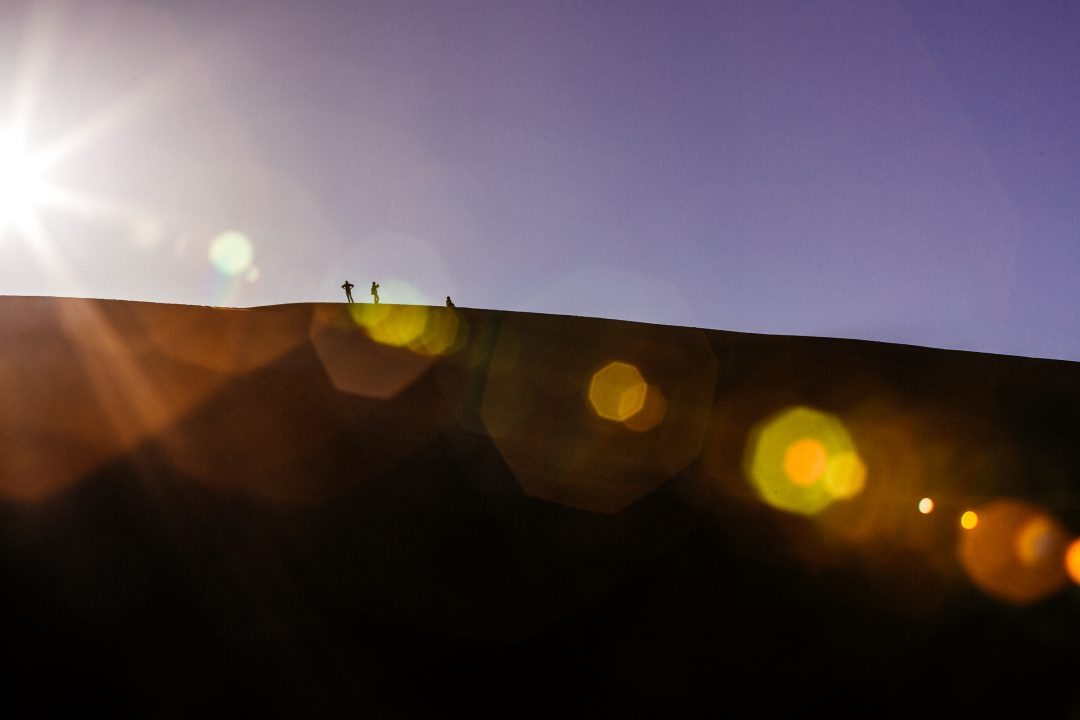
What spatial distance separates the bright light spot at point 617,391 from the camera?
23.3ft

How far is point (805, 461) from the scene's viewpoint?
21.9 ft

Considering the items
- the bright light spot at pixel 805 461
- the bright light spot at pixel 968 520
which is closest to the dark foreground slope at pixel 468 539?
the bright light spot at pixel 968 520

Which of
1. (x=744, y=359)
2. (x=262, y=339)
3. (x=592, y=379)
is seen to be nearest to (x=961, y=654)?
(x=744, y=359)

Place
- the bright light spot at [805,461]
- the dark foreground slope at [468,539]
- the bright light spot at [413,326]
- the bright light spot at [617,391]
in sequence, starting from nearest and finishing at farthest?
the dark foreground slope at [468,539], the bright light spot at [805,461], the bright light spot at [617,391], the bright light spot at [413,326]

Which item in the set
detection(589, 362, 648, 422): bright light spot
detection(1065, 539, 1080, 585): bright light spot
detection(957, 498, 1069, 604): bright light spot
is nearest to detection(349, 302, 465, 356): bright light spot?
detection(589, 362, 648, 422): bright light spot

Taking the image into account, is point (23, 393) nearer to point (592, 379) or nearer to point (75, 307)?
point (75, 307)

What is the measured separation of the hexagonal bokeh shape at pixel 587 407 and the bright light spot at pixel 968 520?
2467 mm

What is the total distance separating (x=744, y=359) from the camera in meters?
7.78

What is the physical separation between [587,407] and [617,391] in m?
0.46

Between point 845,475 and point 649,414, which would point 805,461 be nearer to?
point 845,475

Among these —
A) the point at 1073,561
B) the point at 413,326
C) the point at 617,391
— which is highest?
the point at 413,326

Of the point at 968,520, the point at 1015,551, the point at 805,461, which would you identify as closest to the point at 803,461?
the point at 805,461

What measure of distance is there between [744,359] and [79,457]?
6.50 meters

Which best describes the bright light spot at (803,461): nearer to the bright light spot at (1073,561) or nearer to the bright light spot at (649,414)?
the bright light spot at (649,414)
